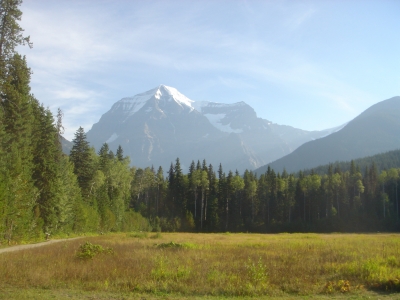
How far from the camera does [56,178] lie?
3947 centimetres

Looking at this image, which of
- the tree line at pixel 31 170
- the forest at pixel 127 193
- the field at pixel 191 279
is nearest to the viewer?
the field at pixel 191 279

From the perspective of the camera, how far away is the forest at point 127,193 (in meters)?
29.6

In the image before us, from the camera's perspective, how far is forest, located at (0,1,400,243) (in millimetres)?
29638

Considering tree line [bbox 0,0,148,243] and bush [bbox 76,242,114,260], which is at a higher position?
tree line [bbox 0,0,148,243]

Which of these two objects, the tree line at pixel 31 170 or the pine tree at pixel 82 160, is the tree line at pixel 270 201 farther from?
the tree line at pixel 31 170

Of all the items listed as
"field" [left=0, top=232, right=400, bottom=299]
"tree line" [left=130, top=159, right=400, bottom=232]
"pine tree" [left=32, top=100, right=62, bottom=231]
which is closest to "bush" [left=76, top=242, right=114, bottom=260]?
"field" [left=0, top=232, right=400, bottom=299]

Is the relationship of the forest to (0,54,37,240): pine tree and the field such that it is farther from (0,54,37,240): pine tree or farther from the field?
the field

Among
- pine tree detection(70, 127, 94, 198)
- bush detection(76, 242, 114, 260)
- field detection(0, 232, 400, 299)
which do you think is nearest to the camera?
field detection(0, 232, 400, 299)

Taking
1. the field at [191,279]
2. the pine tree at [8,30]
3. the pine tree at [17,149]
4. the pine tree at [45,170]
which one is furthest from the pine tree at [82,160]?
the field at [191,279]

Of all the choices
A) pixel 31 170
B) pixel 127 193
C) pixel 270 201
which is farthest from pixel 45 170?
pixel 270 201

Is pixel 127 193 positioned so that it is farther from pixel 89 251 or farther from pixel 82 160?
pixel 89 251

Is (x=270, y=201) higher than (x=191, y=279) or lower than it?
higher

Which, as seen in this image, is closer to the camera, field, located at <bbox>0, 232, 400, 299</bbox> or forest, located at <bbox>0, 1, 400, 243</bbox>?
field, located at <bbox>0, 232, 400, 299</bbox>

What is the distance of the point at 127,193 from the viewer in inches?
3270
